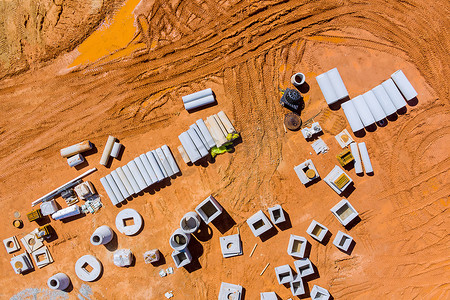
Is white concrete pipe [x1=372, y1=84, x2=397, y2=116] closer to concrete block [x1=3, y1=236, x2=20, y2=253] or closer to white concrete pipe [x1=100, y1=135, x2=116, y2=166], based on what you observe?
white concrete pipe [x1=100, y1=135, x2=116, y2=166]

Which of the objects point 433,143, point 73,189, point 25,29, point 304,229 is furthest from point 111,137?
point 433,143

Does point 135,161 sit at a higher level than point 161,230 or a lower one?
higher

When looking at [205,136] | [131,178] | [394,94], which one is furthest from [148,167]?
[394,94]

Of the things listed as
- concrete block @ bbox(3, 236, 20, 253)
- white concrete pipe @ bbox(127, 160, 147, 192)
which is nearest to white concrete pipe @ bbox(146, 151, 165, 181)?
white concrete pipe @ bbox(127, 160, 147, 192)

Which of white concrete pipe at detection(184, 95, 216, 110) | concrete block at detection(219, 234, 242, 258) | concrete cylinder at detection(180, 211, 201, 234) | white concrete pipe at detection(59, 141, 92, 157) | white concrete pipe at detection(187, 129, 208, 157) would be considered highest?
white concrete pipe at detection(59, 141, 92, 157)

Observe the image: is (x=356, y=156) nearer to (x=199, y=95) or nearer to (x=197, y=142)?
(x=197, y=142)

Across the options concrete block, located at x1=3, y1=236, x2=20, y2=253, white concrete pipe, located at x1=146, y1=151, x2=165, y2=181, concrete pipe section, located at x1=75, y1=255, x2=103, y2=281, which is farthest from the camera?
concrete block, located at x1=3, y1=236, x2=20, y2=253

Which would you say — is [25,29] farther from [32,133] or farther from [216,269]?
[216,269]
